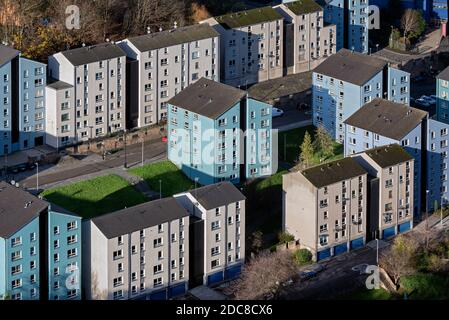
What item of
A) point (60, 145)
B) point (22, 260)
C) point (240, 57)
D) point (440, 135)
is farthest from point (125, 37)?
point (22, 260)

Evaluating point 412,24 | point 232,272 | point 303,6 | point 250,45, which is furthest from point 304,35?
point 232,272

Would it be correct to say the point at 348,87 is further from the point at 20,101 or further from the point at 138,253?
the point at 138,253

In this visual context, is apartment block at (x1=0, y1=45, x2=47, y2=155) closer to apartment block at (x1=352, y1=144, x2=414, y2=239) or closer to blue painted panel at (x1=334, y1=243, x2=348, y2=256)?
apartment block at (x1=352, y1=144, x2=414, y2=239)

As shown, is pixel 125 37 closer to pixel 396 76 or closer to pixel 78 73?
pixel 78 73

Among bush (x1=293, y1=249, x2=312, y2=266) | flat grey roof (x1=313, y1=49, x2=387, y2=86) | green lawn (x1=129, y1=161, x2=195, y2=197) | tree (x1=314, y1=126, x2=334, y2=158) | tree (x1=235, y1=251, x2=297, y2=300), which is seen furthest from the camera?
flat grey roof (x1=313, y1=49, x2=387, y2=86)

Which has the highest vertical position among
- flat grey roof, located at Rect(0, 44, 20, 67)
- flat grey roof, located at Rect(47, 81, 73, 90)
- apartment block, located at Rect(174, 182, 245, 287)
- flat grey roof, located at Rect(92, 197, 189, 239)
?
flat grey roof, located at Rect(0, 44, 20, 67)

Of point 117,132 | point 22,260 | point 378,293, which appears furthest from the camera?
point 117,132

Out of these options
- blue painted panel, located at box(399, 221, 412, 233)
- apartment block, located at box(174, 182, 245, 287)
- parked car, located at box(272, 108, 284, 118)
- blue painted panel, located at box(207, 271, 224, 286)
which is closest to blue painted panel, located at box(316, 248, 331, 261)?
apartment block, located at box(174, 182, 245, 287)
